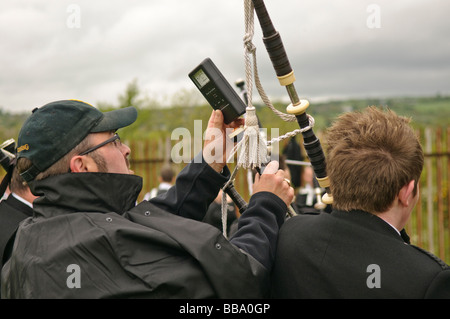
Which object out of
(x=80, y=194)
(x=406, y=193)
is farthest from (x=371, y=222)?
(x=80, y=194)

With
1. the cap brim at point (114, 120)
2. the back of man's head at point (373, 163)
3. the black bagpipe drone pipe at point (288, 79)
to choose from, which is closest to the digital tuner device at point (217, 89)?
the black bagpipe drone pipe at point (288, 79)

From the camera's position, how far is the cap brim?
212 cm

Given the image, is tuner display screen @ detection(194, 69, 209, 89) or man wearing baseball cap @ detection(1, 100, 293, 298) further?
tuner display screen @ detection(194, 69, 209, 89)

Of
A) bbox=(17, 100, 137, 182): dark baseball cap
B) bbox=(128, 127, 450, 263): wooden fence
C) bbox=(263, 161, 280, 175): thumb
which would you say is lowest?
bbox=(128, 127, 450, 263): wooden fence

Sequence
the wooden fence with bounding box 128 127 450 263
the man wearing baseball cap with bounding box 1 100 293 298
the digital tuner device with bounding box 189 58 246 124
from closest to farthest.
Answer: the man wearing baseball cap with bounding box 1 100 293 298
the digital tuner device with bounding box 189 58 246 124
the wooden fence with bounding box 128 127 450 263

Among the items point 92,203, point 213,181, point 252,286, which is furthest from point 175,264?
point 213,181

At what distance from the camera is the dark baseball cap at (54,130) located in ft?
6.64

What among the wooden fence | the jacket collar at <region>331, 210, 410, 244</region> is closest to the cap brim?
the jacket collar at <region>331, 210, 410, 244</region>

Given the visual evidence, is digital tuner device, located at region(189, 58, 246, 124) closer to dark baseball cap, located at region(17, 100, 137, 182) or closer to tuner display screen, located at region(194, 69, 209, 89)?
tuner display screen, located at region(194, 69, 209, 89)

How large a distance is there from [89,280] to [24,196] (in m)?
1.82

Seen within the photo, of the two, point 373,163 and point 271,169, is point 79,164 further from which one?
point 373,163

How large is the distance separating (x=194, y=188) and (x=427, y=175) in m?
6.31

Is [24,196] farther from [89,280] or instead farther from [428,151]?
[428,151]

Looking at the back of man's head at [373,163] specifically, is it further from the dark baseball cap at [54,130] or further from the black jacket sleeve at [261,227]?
the dark baseball cap at [54,130]
